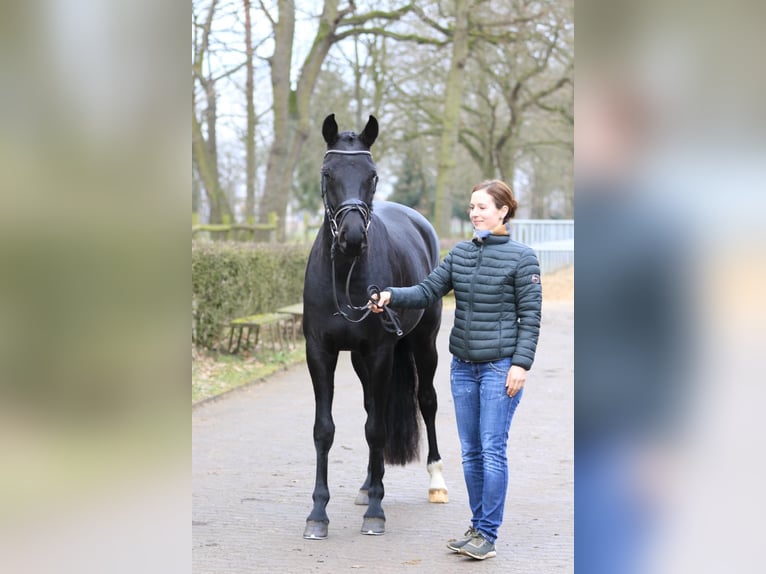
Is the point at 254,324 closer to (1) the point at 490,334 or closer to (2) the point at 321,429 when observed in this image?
(2) the point at 321,429

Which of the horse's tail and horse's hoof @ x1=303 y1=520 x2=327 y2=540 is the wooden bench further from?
horse's hoof @ x1=303 y1=520 x2=327 y2=540

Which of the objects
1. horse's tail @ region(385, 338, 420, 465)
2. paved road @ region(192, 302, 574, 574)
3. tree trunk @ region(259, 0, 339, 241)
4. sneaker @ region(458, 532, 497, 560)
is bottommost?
paved road @ region(192, 302, 574, 574)

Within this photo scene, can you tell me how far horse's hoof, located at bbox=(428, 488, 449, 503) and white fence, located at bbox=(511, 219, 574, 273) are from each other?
2383cm

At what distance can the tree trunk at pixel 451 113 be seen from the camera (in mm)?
23469

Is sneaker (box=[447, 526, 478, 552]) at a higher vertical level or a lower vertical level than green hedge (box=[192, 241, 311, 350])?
lower

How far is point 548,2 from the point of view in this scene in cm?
2284

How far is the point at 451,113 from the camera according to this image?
25188 millimetres

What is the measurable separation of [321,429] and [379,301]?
1.01m

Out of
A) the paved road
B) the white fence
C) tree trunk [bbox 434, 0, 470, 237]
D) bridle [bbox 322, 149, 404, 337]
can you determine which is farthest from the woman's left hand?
the white fence

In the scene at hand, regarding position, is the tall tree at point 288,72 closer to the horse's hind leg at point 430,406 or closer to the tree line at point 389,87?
the tree line at point 389,87

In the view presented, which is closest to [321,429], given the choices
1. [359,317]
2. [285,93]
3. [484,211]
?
[359,317]

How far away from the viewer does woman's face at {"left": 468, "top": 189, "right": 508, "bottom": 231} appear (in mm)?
5027
